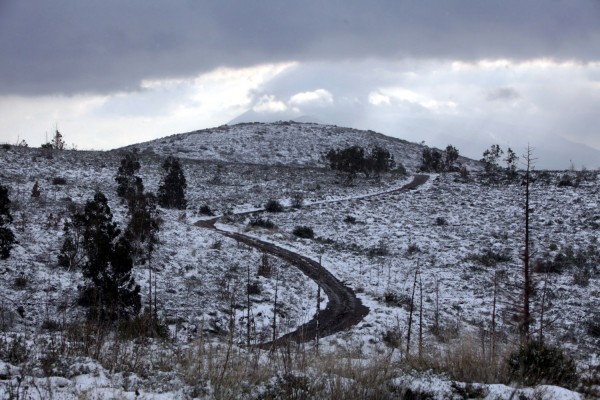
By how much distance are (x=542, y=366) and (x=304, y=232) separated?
70.0 ft

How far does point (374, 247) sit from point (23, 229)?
1691 cm

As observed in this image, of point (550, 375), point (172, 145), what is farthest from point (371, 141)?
point (550, 375)

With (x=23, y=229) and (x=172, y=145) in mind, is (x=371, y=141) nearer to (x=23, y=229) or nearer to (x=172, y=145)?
(x=172, y=145)

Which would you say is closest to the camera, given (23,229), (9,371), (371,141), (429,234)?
(9,371)

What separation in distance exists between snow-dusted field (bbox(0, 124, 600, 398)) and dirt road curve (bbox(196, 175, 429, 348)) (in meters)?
0.43

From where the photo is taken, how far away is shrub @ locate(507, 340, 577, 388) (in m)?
5.06

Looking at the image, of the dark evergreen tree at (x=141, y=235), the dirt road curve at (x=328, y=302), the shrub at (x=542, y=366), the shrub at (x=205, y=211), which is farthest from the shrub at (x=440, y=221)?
the shrub at (x=542, y=366)

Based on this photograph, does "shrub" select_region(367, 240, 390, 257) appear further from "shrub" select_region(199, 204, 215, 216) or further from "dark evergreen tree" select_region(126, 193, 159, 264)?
"shrub" select_region(199, 204, 215, 216)

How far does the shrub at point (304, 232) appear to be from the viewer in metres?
26.1

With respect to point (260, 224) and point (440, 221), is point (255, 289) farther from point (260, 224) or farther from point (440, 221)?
point (440, 221)

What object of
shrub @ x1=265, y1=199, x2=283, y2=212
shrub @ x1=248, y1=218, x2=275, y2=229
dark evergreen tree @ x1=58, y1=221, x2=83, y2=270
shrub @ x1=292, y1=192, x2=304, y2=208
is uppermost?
shrub @ x1=292, y1=192, x2=304, y2=208

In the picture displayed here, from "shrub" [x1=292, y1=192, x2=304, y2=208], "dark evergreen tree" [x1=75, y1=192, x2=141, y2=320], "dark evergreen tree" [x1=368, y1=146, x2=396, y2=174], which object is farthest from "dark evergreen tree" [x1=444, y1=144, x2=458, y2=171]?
"dark evergreen tree" [x1=75, y1=192, x2=141, y2=320]

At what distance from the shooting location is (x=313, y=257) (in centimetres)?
2155

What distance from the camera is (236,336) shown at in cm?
1105
